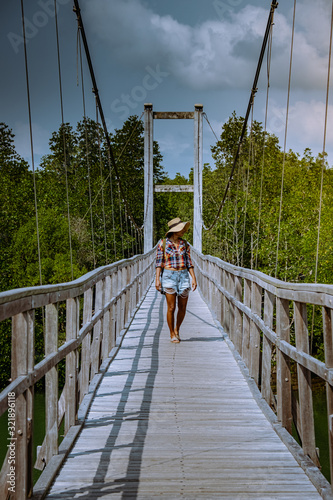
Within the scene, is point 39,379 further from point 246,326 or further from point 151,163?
point 151,163

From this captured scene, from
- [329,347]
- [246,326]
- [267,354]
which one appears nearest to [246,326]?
[246,326]

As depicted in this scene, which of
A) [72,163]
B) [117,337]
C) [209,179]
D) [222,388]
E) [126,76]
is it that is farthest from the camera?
[72,163]

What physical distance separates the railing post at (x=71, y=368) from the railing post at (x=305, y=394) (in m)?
1.10

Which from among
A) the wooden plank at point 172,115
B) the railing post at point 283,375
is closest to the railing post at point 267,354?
the railing post at point 283,375

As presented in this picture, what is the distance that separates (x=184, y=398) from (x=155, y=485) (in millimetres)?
1465

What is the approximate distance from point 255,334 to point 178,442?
4.39 ft

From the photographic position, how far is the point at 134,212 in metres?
36.6

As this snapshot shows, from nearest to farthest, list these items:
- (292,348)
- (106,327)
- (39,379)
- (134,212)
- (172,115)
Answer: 1. (39,379)
2. (292,348)
3. (106,327)
4. (172,115)
5. (134,212)

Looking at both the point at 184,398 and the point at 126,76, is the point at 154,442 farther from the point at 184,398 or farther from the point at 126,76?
the point at 126,76

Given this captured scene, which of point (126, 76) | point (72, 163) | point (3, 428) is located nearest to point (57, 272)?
point (3, 428)

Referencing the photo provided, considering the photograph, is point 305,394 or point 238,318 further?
point 238,318

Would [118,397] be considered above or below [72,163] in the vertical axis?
below

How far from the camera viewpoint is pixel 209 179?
36906mm

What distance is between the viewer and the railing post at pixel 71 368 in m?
3.09
